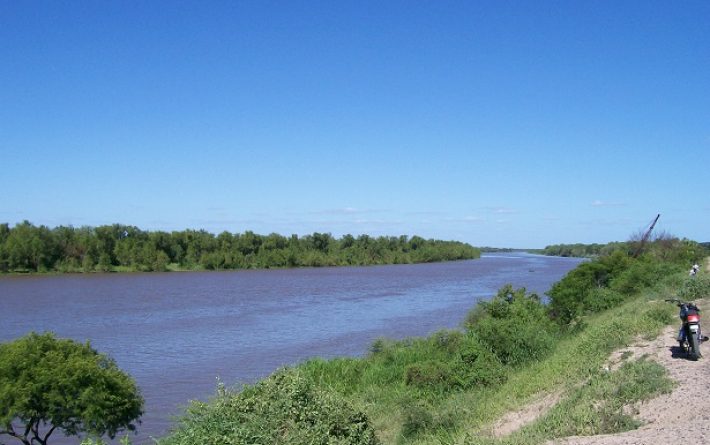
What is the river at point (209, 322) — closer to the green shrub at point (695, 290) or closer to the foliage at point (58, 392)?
the foliage at point (58, 392)

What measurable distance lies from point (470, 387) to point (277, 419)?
9.27 m

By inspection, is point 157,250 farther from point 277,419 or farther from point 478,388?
point 277,419

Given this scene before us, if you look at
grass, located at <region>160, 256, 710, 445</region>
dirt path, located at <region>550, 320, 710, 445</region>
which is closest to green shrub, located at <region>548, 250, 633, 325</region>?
grass, located at <region>160, 256, 710, 445</region>

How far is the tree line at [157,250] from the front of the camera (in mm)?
81625

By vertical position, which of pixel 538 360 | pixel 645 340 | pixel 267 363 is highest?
pixel 645 340

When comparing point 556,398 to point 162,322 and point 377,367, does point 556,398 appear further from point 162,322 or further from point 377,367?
point 162,322

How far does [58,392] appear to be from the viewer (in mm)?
15172

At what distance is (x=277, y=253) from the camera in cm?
10894

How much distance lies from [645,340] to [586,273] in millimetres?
25908

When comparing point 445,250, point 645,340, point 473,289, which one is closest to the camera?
point 645,340

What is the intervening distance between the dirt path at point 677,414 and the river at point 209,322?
21.9 ft

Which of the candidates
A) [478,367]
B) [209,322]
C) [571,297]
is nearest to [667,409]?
[478,367]

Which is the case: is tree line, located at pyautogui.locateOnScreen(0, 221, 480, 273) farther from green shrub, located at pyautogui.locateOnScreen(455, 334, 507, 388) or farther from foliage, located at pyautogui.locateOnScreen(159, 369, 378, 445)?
foliage, located at pyautogui.locateOnScreen(159, 369, 378, 445)

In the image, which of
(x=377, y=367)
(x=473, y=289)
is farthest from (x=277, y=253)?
(x=377, y=367)
